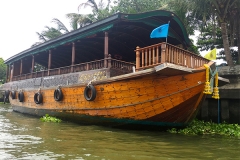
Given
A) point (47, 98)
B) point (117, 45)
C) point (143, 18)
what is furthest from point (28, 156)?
point (117, 45)

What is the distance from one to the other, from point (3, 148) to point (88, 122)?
3.63 m

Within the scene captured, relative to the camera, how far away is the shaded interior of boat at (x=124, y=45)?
18.4 feet

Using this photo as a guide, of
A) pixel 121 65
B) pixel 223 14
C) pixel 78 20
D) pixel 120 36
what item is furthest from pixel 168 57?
pixel 78 20

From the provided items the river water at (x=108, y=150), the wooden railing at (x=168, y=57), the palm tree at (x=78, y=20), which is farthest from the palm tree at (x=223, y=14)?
the palm tree at (x=78, y=20)

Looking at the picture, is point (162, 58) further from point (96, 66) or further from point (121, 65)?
point (96, 66)

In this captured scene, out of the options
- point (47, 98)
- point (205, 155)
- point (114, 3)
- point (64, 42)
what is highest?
point (114, 3)

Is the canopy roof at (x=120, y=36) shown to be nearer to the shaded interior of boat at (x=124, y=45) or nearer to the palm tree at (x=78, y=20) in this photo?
the shaded interior of boat at (x=124, y=45)

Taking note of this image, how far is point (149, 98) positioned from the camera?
5.46 meters

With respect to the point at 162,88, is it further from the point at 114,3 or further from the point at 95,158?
the point at 114,3

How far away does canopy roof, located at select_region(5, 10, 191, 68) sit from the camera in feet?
23.5

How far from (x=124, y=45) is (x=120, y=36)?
1.04 m

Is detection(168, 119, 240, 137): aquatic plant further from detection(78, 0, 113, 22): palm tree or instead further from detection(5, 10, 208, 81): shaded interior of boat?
detection(78, 0, 113, 22): palm tree

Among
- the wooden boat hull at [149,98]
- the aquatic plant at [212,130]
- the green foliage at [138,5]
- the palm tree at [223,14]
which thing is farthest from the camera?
the green foliage at [138,5]

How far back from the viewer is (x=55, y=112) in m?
8.56
